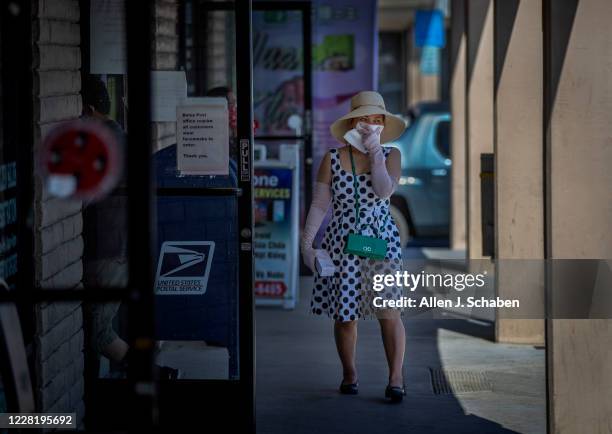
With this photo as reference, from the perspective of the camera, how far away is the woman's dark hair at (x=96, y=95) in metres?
6.35

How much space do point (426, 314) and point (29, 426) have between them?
6.43m

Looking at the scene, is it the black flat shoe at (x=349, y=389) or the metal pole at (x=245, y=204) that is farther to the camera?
the black flat shoe at (x=349, y=389)

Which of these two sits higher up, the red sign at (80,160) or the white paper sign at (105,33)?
the white paper sign at (105,33)

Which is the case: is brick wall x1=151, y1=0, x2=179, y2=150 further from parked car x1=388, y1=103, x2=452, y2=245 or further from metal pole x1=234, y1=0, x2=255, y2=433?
parked car x1=388, y1=103, x2=452, y2=245

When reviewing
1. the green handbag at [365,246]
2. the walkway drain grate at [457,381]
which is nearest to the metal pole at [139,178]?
the green handbag at [365,246]

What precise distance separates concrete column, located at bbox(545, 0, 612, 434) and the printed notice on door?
1628 millimetres

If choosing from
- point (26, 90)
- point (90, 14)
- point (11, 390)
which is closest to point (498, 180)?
point (90, 14)

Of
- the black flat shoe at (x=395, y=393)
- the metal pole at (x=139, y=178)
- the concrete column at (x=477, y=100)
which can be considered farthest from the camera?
the concrete column at (x=477, y=100)

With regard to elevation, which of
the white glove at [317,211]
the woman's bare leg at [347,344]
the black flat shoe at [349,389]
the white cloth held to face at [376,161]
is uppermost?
the white cloth held to face at [376,161]

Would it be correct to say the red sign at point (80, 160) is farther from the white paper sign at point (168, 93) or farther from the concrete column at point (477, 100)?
the concrete column at point (477, 100)

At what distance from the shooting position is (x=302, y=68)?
13117mm

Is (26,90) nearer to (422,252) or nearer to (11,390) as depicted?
(11,390)

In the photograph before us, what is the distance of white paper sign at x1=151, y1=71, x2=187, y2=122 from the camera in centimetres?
668

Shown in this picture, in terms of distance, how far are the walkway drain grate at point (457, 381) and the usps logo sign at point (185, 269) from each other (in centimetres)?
168
